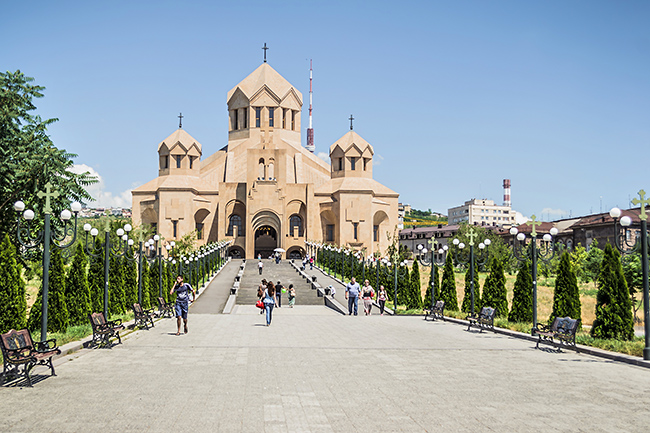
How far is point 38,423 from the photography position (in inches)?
235

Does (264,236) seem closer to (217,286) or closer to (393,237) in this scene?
(393,237)

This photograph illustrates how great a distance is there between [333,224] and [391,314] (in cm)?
3350

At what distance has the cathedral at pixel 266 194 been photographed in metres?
53.9

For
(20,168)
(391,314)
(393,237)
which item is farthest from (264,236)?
(20,168)

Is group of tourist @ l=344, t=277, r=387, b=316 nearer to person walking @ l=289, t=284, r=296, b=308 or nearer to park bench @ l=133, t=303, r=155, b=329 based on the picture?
person walking @ l=289, t=284, r=296, b=308

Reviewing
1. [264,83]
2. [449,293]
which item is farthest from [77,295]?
[264,83]

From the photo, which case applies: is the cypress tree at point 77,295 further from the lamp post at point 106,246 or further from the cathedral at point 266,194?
the cathedral at point 266,194

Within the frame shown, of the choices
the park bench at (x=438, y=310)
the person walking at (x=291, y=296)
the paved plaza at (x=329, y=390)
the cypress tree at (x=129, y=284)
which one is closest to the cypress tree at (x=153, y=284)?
the cypress tree at (x=129, y=284)

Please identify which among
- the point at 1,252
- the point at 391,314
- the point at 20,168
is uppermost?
the point at 20,168

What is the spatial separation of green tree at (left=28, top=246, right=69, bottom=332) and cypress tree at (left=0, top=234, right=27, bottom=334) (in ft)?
5.68

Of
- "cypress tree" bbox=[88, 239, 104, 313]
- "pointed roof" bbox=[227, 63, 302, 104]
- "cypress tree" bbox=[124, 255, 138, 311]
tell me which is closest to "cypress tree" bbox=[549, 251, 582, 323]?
"cypress tree" bbox=[88, 239, 104, 313]

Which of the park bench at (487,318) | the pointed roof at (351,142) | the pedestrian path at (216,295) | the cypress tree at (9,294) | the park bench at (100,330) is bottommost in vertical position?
the pedestrian path at (216,295)

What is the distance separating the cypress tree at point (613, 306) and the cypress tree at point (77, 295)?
1159 centimetres

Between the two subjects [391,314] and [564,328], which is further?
[391,314]
